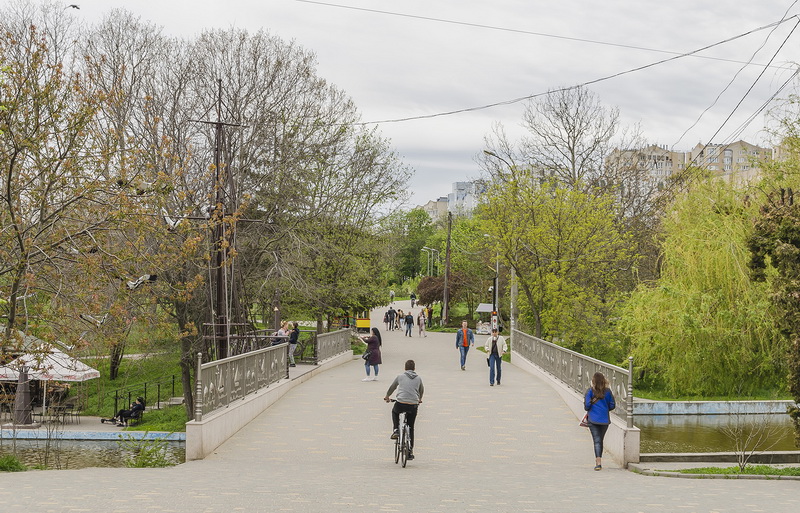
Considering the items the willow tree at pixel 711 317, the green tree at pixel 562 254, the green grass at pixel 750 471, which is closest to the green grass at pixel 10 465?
the green grass at pixel 750 471

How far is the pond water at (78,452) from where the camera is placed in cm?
1902

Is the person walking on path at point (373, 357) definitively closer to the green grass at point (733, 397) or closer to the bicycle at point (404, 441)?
the green grass at point (733, 397)

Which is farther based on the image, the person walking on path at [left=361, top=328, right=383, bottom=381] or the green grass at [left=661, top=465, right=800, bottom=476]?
the person walking on path at [left=361, top=328, right=383, bottom=381]

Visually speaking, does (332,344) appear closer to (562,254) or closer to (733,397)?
(562,254)

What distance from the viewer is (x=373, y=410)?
62.6 feet

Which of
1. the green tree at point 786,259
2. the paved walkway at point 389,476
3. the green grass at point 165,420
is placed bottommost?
the green grass at point 165,420

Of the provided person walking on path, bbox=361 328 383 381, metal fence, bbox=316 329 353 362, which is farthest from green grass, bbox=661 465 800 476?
metal fence, bbox=316 329 353 362

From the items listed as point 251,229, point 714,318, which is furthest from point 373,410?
point 251,229

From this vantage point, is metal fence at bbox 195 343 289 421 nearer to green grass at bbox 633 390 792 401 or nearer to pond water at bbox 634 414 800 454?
pond water at bbox 634 414 800 454

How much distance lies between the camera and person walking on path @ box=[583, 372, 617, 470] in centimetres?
1301

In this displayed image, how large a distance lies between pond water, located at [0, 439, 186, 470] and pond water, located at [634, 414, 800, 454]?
1105 centimetres

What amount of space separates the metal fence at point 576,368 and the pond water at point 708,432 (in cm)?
215

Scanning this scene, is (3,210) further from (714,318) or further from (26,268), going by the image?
(714,318)

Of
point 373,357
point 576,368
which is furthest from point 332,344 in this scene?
point 576,368
